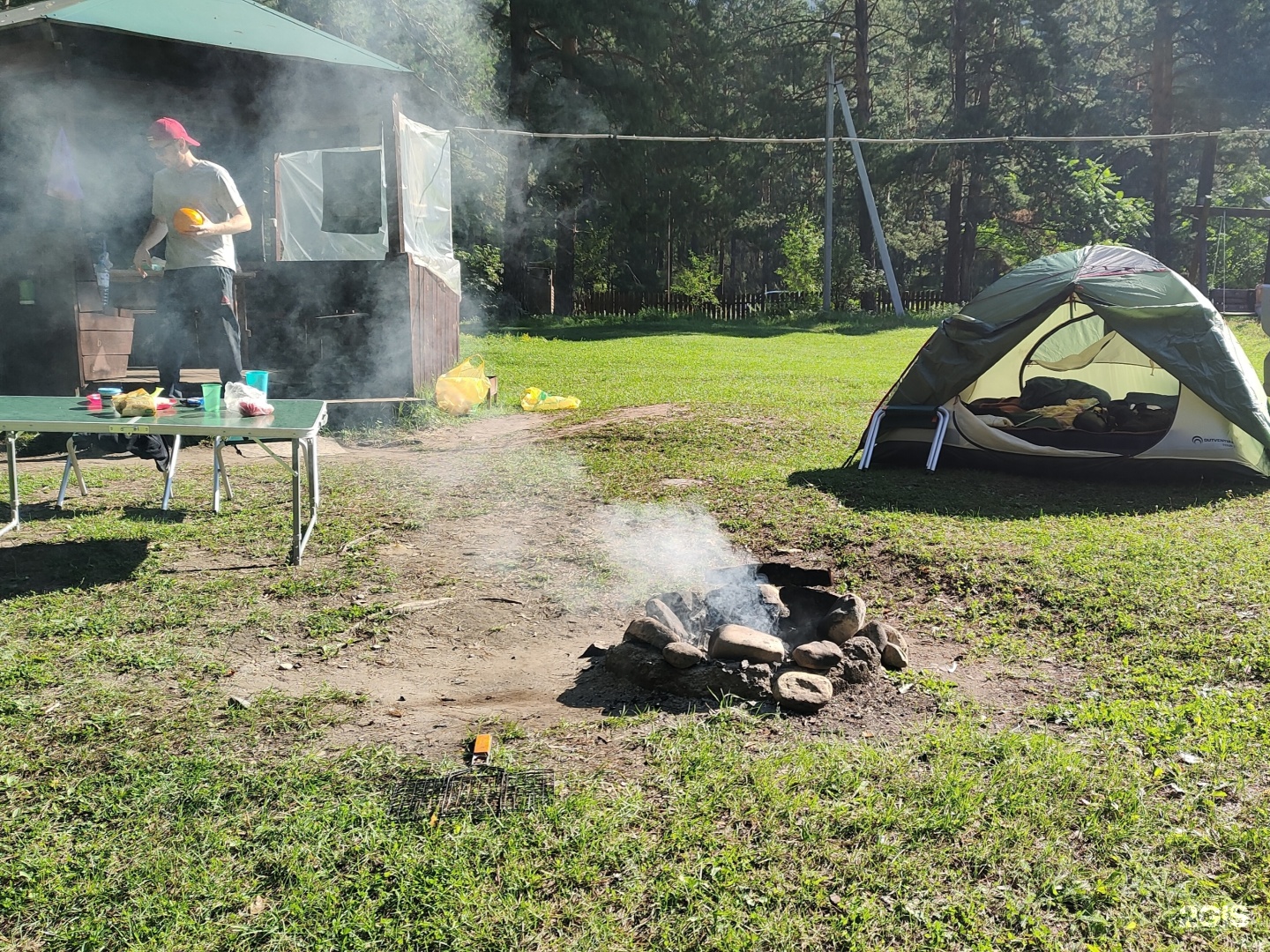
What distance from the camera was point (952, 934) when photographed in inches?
88.5

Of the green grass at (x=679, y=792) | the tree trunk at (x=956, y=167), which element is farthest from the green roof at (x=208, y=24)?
the tree trunk at (x=956, y=167)

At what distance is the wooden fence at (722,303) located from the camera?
2636 centimetres

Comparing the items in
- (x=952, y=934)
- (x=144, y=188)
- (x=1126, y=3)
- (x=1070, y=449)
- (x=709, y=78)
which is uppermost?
(x=1126, y=3)

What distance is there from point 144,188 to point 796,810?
10.1 metres

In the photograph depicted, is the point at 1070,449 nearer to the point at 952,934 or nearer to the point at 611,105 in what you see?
the point at 952,934

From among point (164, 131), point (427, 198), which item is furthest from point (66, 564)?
point (427, 198)

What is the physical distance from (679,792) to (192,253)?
4804mm

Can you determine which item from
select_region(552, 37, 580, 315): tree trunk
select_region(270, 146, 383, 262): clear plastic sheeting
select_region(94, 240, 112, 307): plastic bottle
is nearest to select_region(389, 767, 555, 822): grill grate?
select_region(94, 240, 112, 307): plastic bottle

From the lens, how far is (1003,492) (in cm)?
645

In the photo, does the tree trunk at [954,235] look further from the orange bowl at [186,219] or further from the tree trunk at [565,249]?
the orange bowl at [186,219]

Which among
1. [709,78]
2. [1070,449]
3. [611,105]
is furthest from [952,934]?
[709,78]

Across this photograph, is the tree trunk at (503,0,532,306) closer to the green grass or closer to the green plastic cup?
the green plastic cup

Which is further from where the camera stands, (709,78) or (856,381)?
(709,78)

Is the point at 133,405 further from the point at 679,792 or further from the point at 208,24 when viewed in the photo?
the point at 208,24
